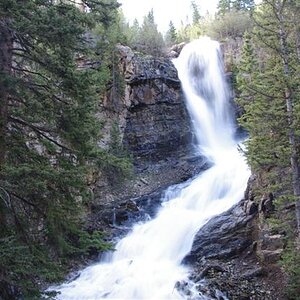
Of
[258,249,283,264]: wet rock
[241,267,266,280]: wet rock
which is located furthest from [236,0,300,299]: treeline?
[241,267,266,280]: wet rock

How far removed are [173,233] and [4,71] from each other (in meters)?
11.2

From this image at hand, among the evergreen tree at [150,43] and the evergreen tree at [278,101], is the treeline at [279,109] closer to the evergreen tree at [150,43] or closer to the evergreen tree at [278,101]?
the evergreen tree at [278,101]

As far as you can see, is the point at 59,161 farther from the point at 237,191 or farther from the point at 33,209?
the point at 237,191

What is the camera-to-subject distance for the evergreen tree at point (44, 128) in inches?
257

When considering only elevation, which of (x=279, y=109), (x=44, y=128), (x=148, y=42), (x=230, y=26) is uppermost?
(x=230, y=26)

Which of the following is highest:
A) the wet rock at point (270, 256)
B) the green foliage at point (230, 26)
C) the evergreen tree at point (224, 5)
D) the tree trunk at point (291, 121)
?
the evergreen tree at point (224, 5)

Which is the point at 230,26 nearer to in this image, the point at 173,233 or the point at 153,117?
the point at 153,117

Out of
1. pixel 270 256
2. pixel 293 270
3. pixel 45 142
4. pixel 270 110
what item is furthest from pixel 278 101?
pixel 45 142

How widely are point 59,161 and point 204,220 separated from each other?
31.5ft

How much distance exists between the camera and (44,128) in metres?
7.30

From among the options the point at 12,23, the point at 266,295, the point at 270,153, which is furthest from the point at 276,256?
the point at 12,23

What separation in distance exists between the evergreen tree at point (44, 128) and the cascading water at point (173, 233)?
483 cm

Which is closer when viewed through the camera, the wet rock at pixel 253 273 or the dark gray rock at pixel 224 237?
the wet rock at pixel 253 273

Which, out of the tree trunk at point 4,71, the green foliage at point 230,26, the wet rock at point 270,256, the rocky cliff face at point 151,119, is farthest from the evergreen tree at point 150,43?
the tree trunk at point 4,71
